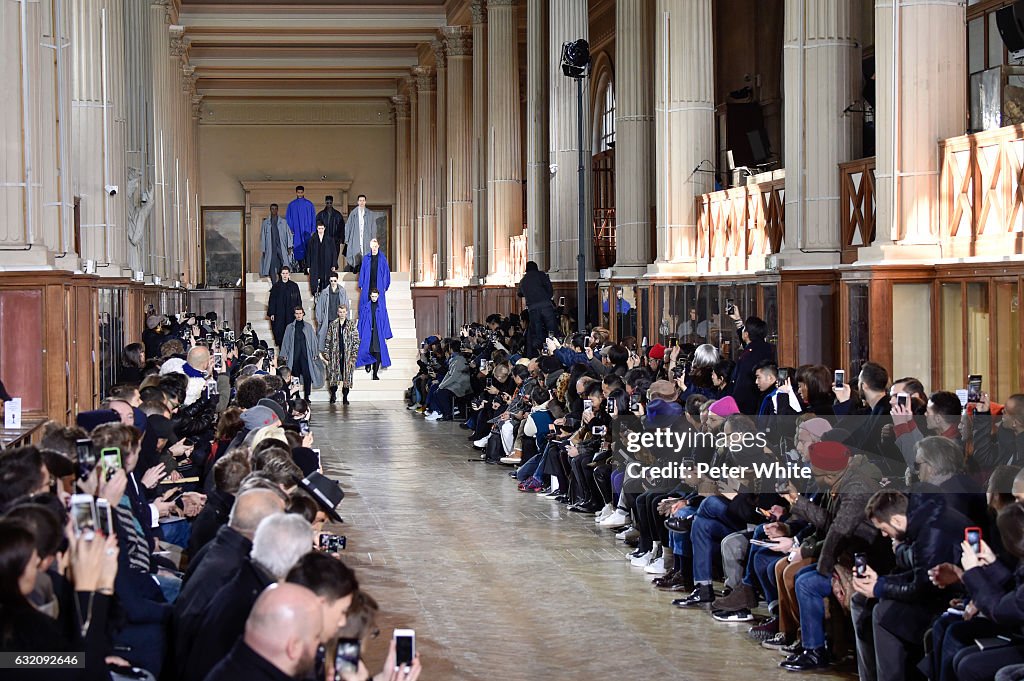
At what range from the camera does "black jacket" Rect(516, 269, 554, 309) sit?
1902 centimetres

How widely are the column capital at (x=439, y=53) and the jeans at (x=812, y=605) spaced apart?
27972 millimetres

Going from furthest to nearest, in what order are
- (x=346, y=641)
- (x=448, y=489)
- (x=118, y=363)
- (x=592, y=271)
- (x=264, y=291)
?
(x=264, y=291) < (x=592, y=271) < (x=118, y=363) < (x=448, y=489) < (x=346, y=641)

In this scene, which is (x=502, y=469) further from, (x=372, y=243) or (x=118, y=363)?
(x=372, y=243)

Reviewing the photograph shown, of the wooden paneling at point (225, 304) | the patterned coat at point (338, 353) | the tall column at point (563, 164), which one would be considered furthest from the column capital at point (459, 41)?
the patterned coat at point (338, 353)

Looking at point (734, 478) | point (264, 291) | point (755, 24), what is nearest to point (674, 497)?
point (734, 478)

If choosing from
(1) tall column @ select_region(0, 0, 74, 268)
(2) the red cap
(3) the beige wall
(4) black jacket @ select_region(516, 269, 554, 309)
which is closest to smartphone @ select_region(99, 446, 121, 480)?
(2) the red cap

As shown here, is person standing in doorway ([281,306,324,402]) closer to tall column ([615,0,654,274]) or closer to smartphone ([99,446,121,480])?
tall column ([615,0,654,274])

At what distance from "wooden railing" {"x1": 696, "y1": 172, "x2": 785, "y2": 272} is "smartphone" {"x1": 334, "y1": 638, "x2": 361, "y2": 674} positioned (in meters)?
11.1

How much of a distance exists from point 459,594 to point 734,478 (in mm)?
1904

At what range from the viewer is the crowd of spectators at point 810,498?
5793mm

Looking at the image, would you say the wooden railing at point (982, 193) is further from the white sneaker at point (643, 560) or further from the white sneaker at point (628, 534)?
the white sneaker at point (643, 560)

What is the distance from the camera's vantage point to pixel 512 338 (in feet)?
66.9

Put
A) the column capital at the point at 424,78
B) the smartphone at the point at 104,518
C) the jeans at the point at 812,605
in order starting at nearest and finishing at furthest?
the smartphone at the point at 104,518 → the jeans at the point at 812,605 → the column capital at the point at 424,78

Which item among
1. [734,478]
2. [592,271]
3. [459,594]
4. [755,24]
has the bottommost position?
[459,594]
